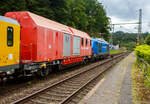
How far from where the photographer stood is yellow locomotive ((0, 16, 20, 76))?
6.83 meters

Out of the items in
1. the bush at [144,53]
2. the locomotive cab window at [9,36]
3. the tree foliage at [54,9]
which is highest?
the tree foliage at [54,9]

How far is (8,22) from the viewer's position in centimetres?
722

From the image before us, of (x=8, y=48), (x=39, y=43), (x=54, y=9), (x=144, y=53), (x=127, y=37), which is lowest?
(x=144, y=53)

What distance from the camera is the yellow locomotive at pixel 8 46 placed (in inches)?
269

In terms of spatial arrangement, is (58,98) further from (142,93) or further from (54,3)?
(54,3)

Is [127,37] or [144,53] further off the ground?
[127,37]

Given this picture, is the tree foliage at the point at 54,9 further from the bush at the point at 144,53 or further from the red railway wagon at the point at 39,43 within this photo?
the bush at the point at 144,53

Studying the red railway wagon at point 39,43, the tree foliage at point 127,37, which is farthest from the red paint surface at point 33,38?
the tree foliage at point 127,37

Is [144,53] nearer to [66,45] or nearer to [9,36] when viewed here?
[66,45]

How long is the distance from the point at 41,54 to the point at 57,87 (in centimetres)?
204

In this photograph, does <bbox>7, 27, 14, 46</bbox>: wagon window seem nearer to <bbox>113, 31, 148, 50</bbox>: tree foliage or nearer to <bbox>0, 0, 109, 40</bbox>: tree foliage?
<bbox>0, 0, 109, 40</bbox>: tree foliage

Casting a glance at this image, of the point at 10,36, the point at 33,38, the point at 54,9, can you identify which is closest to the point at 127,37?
the point at 54,9

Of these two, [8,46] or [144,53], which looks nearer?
[8,46]

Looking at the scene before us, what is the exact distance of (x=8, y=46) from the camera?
23.6ft
